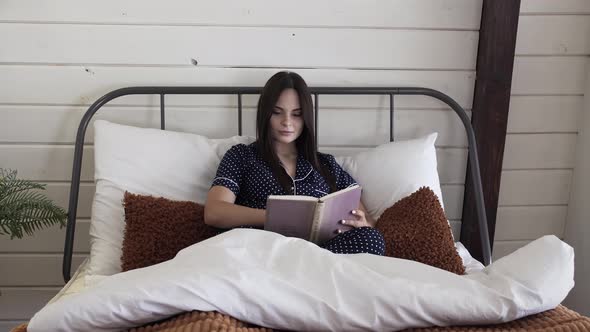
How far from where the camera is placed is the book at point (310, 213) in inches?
58.7

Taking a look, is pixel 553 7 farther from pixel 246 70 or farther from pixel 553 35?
pixel 246 70

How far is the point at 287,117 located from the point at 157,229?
0.48 metres

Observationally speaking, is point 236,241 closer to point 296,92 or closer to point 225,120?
point 296,92

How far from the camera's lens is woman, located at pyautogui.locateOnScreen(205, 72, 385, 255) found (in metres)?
1.82

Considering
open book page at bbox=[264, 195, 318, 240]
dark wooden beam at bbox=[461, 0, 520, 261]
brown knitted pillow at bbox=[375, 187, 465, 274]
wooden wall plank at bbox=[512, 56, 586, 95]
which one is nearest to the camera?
open book page at bbox=[264, 195, 318, 240]

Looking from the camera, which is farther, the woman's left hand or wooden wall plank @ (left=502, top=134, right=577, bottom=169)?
wooden wall plank @ (left=502, top=134, right=577, bottom=169)

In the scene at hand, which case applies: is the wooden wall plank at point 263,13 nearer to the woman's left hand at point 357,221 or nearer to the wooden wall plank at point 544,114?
the wooden wall plank at point 544,114

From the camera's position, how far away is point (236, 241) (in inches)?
53.9

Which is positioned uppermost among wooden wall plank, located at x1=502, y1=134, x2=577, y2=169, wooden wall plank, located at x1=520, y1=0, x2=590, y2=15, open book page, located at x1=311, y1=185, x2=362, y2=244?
wooden wall plank, located at x1=520, y1=0, x2=590, y2=15

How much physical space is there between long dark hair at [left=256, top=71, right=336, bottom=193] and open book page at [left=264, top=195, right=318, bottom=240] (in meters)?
0.28

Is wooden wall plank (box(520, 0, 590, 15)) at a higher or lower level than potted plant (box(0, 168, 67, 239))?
higher

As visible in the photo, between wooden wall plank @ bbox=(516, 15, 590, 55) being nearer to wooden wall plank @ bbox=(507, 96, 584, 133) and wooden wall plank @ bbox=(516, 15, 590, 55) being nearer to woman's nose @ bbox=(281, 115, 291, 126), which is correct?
wooden wall plank @ bbox=(507, 96, 584, 133)

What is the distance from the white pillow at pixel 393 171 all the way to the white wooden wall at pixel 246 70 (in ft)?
0.53

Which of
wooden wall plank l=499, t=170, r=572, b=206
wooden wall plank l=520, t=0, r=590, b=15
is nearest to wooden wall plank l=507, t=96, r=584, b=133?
wooden wall plank l=499, t=170, r=572, b=206
